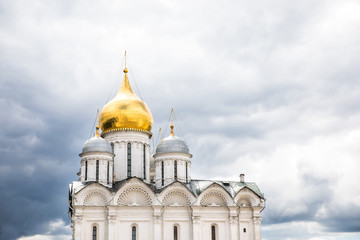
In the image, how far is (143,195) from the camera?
34844 millimetres

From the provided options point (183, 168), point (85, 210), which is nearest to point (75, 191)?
point (85, 210)

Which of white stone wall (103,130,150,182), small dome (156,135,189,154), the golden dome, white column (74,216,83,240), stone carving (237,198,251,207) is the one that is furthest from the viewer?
the golden dome

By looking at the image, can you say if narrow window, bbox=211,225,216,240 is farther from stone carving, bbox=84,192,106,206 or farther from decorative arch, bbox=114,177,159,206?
stone carving, bbox=84,192,106,206

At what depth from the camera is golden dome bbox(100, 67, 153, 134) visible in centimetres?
3878

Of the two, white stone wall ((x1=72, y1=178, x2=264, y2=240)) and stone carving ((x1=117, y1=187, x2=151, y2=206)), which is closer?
white stone wall ((x1=72, y1=178, x2=264, y2=240))

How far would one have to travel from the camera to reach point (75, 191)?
3391cm

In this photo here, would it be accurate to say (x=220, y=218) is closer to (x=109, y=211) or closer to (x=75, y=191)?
(x=109, y=211)

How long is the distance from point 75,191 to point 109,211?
8.80ft

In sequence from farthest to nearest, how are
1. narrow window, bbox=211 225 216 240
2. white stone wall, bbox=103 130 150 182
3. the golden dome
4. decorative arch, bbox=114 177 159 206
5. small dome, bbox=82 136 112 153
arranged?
the golden dome → white stone wall, bbox=103 130 150 182 → small dome, bbox=82 136 112 153 → narrow window, bbox=211 225 216 240 → decorative arch, bbox=114 177 159 206

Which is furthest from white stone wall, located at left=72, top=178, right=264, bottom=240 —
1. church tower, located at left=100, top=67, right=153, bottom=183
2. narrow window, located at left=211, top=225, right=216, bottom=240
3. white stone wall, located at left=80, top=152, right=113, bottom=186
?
church tower, located at left=100, top=67, right=153, bottom=183

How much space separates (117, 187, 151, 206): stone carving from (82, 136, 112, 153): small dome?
3687mm

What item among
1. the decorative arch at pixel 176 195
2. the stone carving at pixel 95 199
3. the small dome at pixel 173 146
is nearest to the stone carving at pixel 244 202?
the decorative arch at pixel 176 195

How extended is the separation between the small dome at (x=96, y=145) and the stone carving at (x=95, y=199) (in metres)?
3.49

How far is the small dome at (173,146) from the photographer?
124 ft
